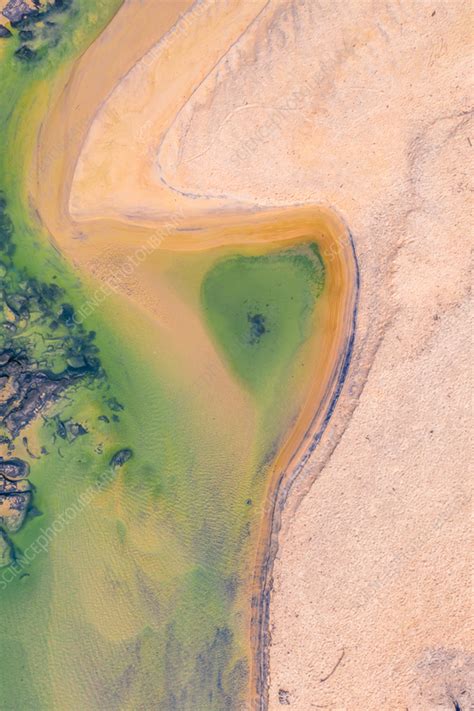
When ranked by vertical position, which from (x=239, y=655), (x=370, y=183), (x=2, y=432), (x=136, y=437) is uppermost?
(x=2, y=432)

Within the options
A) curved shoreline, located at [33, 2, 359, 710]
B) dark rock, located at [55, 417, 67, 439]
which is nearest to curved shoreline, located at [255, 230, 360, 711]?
curved shoreline, located at [33, 2, 359, 710]

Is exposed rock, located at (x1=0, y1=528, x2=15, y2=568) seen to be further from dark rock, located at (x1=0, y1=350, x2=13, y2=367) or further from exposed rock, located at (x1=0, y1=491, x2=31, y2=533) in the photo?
dark rock, located at (x1=0, y1=350, x2=13, y2=367)

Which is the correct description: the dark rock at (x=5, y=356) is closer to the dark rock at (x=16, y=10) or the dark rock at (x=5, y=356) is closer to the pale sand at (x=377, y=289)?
the pale sand at (x=377, y=289)

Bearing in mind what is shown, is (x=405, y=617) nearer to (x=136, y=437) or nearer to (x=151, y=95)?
(x=136, y=437)

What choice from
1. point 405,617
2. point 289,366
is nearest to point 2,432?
point 289,366

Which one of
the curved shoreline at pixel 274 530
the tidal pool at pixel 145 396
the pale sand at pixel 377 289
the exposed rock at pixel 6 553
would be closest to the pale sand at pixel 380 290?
the pale sand at pixel 377 289

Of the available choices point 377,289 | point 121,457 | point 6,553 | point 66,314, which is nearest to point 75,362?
point 66,314
